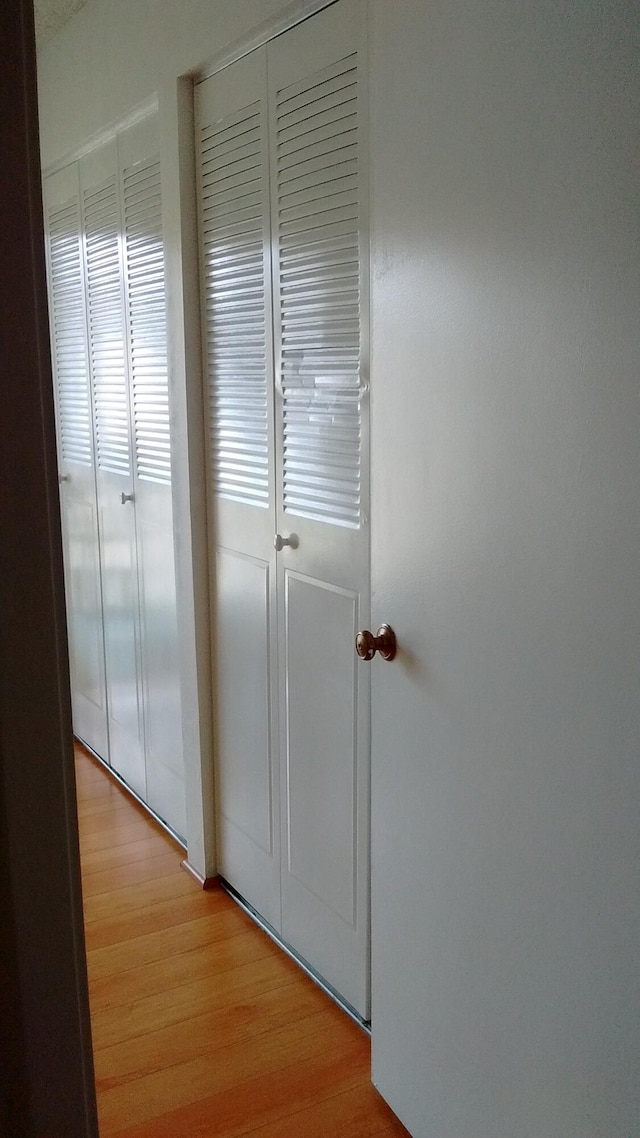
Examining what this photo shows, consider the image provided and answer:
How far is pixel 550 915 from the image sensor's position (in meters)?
1.21

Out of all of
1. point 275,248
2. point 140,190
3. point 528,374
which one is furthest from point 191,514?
point 528,374

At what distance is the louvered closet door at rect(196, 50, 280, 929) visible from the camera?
80.0 inches

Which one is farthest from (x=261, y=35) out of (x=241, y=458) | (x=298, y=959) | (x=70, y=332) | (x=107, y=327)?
(x=298, y=959)

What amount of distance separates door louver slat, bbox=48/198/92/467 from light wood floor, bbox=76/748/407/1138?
1497 millimetres

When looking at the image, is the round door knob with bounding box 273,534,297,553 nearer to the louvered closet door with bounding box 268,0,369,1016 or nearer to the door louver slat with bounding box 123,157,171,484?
A: the louvered closet door with bounding box 268,0,369,1016

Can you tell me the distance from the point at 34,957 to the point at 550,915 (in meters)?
0.91

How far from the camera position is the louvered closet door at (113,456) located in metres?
2.76

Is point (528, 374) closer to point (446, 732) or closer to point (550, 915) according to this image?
point (446, 732)

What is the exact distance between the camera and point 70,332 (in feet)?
10.5

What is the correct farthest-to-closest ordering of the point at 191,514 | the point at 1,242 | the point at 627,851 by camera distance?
1. the point at 191,514
2. the point at 627,851
3. the point at 1,242

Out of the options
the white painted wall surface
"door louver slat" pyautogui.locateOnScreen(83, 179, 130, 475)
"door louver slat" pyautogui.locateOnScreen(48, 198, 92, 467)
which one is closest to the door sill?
the white painted wall surface

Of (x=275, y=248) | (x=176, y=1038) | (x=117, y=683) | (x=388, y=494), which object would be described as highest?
(x=275, y=248)

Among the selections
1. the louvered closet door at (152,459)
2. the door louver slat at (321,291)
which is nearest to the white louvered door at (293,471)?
the door louver slat at (321,291)

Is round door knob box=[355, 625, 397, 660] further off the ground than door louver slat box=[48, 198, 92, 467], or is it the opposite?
door louver slat box=[48, 198, 92, 467]
